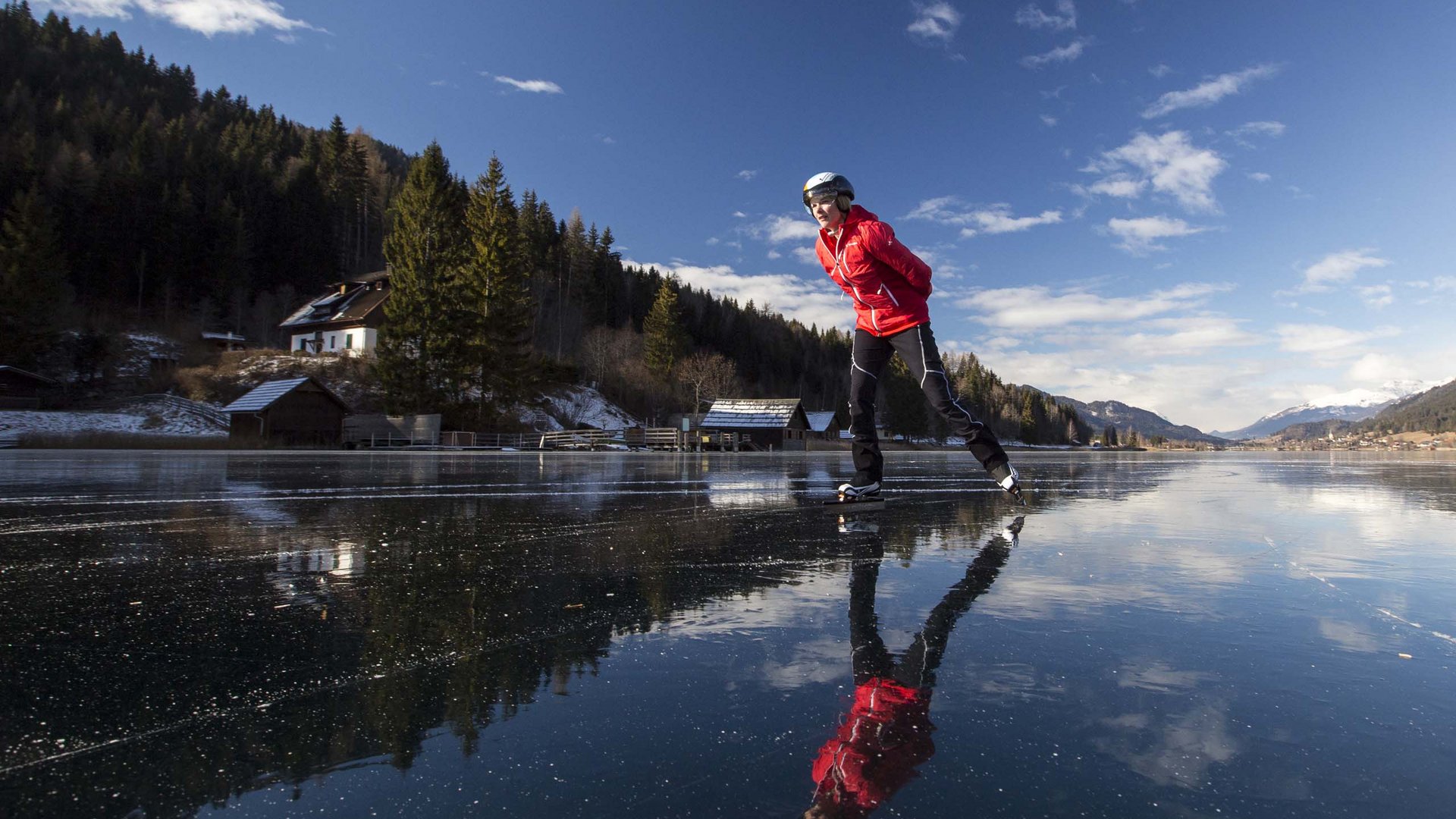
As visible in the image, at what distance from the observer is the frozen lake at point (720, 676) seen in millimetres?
1031

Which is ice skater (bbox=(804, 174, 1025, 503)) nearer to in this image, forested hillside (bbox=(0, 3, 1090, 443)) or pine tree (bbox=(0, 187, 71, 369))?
forested hillside (bbox=(0, 3, 1090, 443))

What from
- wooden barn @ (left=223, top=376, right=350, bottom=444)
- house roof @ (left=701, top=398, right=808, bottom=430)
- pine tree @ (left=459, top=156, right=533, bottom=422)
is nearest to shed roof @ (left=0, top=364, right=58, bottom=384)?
wooden barn @ (left=223, top=376, right=350, bottom=444)

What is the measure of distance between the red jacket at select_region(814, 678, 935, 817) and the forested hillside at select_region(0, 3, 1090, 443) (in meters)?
37.9

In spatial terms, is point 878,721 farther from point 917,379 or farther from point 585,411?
point 585,411

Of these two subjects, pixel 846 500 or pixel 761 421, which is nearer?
pixel 846 500

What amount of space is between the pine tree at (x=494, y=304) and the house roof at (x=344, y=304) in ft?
55.9

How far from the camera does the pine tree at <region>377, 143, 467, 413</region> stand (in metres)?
35.3

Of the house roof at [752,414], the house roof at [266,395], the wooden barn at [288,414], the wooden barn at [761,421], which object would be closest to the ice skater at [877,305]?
the wooden barn at [288,414]

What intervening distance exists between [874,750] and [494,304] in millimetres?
40929

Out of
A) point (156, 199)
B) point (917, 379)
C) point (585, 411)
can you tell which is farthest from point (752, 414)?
point (156, 199)

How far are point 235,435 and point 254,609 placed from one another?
36581 millimetres

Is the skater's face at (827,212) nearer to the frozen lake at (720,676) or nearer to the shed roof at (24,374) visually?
the frozen lake at (720,676)

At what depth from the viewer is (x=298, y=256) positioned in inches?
2616

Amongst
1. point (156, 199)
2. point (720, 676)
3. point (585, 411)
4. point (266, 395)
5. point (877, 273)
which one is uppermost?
point (156, 199)
